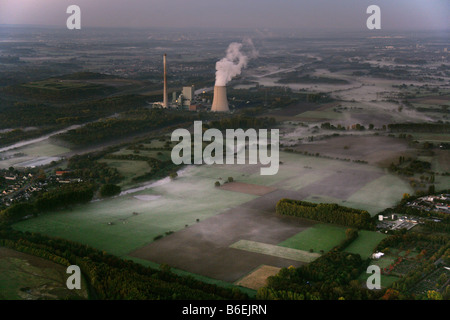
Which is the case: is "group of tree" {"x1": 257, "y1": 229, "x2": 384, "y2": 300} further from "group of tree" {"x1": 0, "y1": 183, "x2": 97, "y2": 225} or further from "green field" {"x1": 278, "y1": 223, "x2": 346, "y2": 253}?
"group of tree" {"x1": 0, "y1": 183, "x2": 97, "y2": 225}

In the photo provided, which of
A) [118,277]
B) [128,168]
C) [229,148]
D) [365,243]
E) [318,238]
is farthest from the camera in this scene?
[229,148]

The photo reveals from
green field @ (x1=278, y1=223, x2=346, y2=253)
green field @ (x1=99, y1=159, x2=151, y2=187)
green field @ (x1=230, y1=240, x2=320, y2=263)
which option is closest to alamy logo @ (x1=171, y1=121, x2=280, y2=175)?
green field @ (x1=99, y1=159, x2=151, y2=187)

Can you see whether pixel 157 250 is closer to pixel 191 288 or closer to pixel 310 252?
pixel 191 288

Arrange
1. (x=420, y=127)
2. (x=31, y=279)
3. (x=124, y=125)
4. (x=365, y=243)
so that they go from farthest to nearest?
(x=124, y=125) → (x=420, y=127) → (x=365, y=243) → (x=31, y=279)

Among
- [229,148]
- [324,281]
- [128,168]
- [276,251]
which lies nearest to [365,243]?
[276,251]

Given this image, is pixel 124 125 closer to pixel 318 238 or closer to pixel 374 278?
pixel 318 238

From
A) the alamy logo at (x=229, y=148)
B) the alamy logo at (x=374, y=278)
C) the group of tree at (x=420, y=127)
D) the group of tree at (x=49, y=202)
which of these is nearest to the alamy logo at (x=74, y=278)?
the group of tree at (x=49, y=202)
